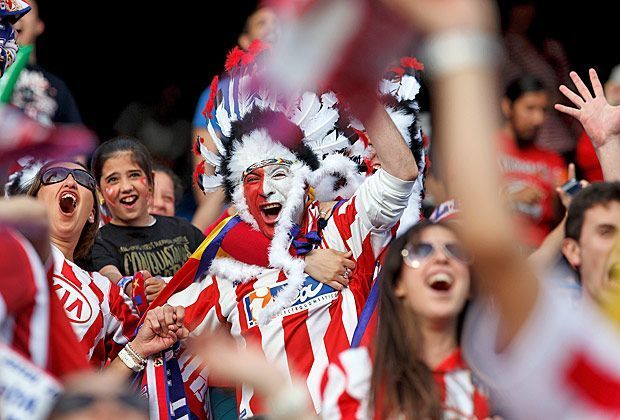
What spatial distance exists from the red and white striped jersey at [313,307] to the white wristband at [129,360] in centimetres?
25

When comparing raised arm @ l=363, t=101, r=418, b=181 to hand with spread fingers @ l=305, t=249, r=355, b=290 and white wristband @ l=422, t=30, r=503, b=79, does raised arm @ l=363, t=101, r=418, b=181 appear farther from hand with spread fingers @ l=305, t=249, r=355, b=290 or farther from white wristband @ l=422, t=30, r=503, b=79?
white wristband @ l=422, t=30, r=503, b=79

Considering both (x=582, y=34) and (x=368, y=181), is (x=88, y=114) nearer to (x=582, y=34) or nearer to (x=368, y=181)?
(x=582, y=34)

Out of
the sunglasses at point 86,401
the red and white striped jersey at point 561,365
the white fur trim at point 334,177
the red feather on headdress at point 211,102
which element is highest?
the red and white striped jersey at point 561,365

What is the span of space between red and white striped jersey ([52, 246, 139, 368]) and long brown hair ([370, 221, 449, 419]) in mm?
1507

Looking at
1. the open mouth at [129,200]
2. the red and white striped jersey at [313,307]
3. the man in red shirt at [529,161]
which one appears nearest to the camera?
the red and white striped jersey at [313,307]

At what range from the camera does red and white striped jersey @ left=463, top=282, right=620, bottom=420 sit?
218 cm

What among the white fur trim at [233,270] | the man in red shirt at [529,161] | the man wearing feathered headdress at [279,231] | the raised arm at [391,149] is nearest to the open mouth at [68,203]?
the man wearing feathered headdress at [279,231]

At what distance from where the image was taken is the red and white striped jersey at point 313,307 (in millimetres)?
4398

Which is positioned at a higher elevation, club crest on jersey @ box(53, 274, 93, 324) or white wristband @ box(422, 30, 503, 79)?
white wristband @ box(422, 30, 503, 79)

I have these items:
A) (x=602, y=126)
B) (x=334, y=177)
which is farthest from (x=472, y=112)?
(x=334, y=177)

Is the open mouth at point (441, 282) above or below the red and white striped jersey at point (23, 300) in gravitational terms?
below

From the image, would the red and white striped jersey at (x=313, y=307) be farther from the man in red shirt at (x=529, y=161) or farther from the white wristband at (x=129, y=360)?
the man in red shirt at (x=529, y=161)

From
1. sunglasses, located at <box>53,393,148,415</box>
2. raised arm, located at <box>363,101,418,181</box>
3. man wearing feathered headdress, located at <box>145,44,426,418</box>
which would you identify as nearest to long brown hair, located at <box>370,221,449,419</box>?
raised arm, located at <box>363,101,418,181</box>

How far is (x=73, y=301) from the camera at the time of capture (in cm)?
449
